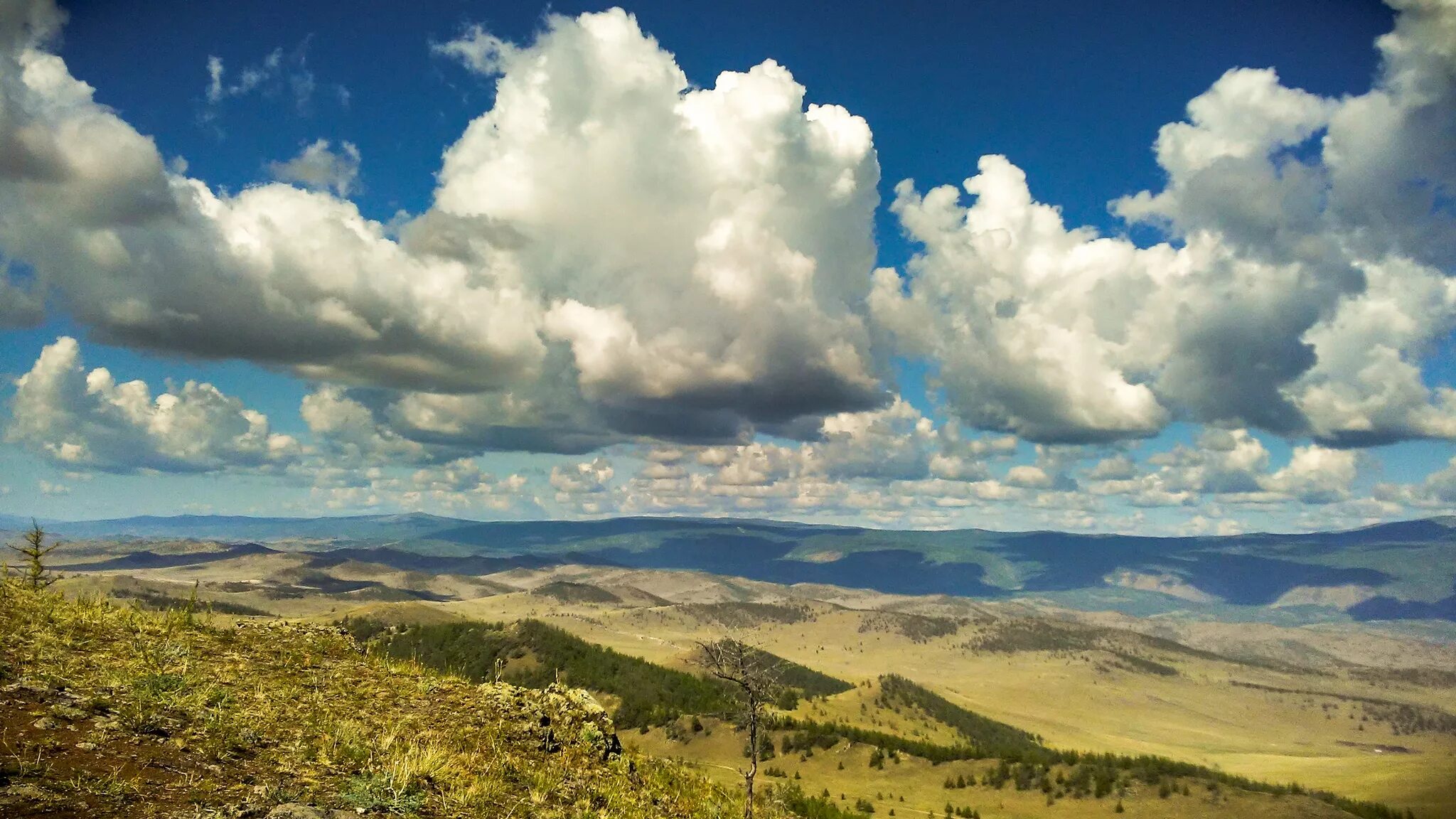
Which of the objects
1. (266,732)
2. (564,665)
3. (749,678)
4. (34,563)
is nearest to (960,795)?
(749,678)

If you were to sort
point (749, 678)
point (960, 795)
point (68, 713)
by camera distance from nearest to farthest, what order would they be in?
point (68, 713), point (749, 678), point (960, 795)

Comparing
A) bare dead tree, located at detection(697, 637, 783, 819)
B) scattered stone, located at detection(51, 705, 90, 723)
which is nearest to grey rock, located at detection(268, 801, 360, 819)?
scattered stone, located at detection(51, 705, 90, 723)

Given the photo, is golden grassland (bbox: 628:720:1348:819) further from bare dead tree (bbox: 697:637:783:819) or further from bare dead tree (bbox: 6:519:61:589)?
bare dead tree (bbox: 6:519:61:589)

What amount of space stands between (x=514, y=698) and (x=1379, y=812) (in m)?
59.1

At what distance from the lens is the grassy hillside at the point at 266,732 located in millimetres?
7738

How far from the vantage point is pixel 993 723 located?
14350 cm

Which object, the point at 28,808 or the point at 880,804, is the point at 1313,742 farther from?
the point at 28,808

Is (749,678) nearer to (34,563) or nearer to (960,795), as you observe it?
(34,563)

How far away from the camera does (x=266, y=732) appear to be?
32.7 feet

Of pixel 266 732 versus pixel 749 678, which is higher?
pixel 266 732

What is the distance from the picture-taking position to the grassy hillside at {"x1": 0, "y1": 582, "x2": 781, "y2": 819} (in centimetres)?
774

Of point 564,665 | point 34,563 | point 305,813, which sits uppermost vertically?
point 34,563

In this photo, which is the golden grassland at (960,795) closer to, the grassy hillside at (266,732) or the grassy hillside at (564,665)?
the grassy hillside at (266,732)

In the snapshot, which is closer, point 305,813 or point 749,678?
point 305,813
